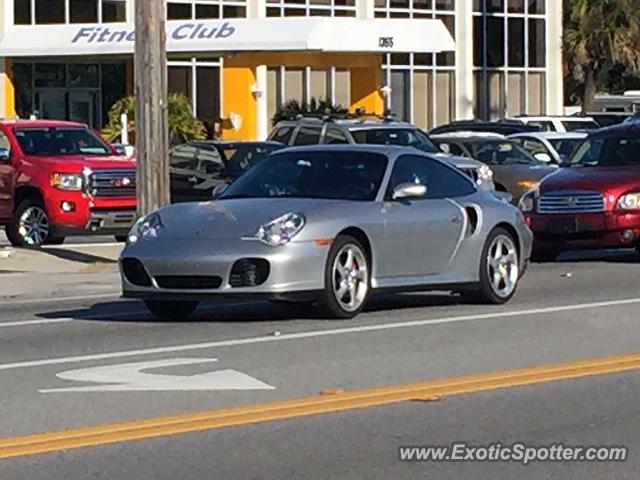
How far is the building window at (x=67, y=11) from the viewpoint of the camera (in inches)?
1790

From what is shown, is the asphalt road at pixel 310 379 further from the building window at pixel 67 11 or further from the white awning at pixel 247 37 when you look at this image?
the building window at pixel 67 11

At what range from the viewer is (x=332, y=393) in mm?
10445

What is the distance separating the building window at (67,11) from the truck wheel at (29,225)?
22744 millimetres

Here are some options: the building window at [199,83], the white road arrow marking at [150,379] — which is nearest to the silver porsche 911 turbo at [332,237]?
the white road arrow marking at [150,379]

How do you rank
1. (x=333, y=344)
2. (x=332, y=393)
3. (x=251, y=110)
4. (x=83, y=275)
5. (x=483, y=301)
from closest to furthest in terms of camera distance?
(x=332, y=393) → (x=333, y=344) → (x=483, y=301) → (x=83, y=275) → (x=251, y=110)

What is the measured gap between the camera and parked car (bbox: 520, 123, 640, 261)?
19.9 meters

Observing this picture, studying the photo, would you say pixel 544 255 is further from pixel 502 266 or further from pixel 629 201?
pixel 502 266

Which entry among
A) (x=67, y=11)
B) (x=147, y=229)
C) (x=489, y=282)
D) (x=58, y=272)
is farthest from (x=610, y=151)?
(x=67, y=11)

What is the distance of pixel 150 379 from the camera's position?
10992 millimetres

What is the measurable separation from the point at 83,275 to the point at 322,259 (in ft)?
20.7

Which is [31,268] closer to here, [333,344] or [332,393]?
[333,344]

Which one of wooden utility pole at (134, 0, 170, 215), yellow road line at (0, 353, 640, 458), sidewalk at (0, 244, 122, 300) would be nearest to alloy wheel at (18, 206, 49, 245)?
sidewalk at (0, 244, 122, 300)

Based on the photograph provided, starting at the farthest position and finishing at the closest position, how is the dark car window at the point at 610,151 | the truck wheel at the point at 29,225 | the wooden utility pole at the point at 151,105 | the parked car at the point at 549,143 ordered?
the parked car at the point at 549,143
the truck wheel at the point at 29,225
the dark car window at the point at 610,151
the wooden utility pole at the point at 151,105

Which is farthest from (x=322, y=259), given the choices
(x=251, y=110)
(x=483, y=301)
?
(x=251, y=110)
